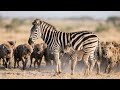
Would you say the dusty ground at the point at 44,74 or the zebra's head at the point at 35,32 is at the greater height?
the zebra's head at the point at 35,32

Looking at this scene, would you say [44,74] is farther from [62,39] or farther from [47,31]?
[47,31]

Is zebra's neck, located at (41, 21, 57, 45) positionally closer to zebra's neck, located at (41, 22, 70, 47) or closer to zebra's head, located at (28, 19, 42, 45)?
zebra's neck, located at (41, 22, 70, 47)

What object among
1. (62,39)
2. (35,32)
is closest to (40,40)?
(35,32)

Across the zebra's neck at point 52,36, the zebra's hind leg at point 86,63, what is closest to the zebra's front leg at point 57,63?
the zebra's neck at point 52,36

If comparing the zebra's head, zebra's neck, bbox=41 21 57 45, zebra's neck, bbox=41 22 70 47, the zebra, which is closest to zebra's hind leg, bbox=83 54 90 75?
the zebra

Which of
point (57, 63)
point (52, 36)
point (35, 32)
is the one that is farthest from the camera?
point (52, 36)

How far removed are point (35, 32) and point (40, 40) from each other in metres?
0.35

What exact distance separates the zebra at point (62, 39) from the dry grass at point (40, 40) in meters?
0.18

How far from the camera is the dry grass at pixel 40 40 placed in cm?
1561

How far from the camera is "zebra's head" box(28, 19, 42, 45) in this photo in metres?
15.9

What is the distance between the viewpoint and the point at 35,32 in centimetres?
1595

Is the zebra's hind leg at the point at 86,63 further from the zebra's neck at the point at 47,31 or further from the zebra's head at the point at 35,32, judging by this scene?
the zebra's head at the point at 35,32
